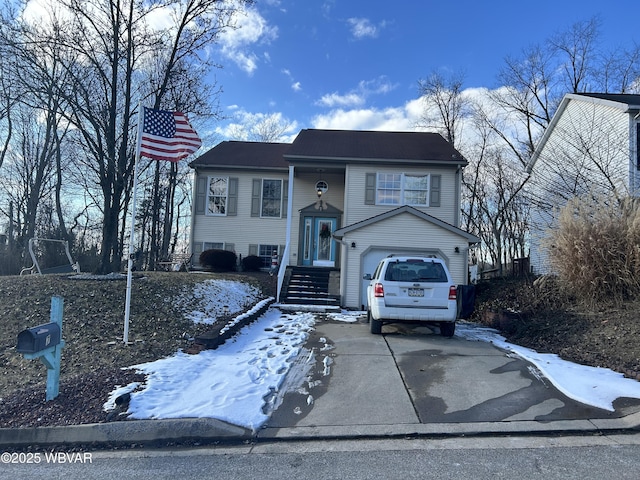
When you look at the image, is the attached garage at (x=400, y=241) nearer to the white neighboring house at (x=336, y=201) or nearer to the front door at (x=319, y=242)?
the white neighboring house at (x=336, y=201)

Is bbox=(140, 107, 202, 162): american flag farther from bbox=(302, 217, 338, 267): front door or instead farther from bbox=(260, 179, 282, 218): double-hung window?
bbox=(260, 179, 282, 218): double-hung window

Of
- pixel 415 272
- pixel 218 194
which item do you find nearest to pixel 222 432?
pixel 415 272

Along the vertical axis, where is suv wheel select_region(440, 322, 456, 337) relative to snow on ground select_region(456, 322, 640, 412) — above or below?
above

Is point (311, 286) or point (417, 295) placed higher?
point (417, 295)

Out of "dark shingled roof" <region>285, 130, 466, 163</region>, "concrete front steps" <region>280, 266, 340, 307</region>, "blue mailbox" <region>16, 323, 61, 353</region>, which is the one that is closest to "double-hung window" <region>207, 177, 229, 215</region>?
"dark shingled roof" <region>285, 130, 466, 163</region>

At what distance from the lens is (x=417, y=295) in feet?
26.6

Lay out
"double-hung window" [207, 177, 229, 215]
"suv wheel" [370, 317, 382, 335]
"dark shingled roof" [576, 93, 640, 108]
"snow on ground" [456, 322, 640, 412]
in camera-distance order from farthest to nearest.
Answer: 1. "double-hung window" [207, 177, 229, 215]
2. "dark shingled roof" [576, 93, 640, 108]
3. "suv wheel" [370, 317, 382, 335]
4. "snow on ground" [456, 322, 640, 412]

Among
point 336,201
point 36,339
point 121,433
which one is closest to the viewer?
point 121,433

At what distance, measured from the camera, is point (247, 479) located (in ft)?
10.7

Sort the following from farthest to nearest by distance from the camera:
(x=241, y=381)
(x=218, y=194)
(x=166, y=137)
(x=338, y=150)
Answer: (x=218, y=194)
(x=338, y=150)
(x=166, y=137)
(x=241, y=381)

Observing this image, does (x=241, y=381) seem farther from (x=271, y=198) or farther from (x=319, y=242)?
(x=271, y=198)

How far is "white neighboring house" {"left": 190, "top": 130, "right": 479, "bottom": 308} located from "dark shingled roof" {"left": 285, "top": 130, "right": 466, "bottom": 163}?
4 centimetres

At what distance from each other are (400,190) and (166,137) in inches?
428

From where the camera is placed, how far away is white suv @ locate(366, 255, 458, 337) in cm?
808
